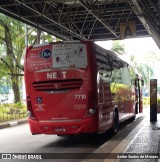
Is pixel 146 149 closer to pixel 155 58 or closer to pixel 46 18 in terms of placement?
pixel 46 18

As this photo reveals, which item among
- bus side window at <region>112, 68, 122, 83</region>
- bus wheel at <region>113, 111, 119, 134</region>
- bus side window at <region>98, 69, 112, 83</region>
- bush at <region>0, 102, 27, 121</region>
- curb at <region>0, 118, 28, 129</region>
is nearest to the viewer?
bus side window at <region>98, 69, 112, 83</region>

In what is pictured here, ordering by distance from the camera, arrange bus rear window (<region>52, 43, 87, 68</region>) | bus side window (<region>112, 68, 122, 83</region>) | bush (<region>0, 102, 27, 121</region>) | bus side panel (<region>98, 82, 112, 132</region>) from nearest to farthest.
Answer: bus rear window (<region>52, 43, 87, 68</region>) < bus side panel (<region>98, 82, 112, 132</region>) < bus side window (<region>112, 68, 122, 83</region>) < bush (<region>0, 102, 27, 121</region>)

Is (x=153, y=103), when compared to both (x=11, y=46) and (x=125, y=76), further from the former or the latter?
(x=11, y=46)

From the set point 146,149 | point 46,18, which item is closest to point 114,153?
point 146,149

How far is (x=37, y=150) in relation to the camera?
33.1 feet

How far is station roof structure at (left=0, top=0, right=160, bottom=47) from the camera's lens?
15.8 m

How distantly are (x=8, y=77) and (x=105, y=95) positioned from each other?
52.6ft

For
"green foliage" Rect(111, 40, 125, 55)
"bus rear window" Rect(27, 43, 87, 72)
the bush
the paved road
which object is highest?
"green foliage" Rect(111, 40, 125, 55)

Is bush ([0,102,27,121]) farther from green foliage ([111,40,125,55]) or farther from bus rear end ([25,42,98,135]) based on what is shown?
green foliage ([111,40,125,55])

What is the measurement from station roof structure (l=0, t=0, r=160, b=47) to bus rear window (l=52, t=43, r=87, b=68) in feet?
16.2

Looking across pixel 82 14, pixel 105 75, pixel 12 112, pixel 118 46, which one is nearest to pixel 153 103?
pixel 105 75

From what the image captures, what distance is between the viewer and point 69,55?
10.6 m

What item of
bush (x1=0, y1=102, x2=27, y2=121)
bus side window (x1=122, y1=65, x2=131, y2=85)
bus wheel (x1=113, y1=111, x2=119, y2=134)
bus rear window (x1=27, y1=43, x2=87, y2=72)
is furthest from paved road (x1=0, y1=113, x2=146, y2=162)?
bush (x1=0, y1=102, x2=27, y2=121)

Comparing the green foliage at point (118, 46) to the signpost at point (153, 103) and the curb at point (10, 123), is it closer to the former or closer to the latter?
the curb at point (10, 123)
